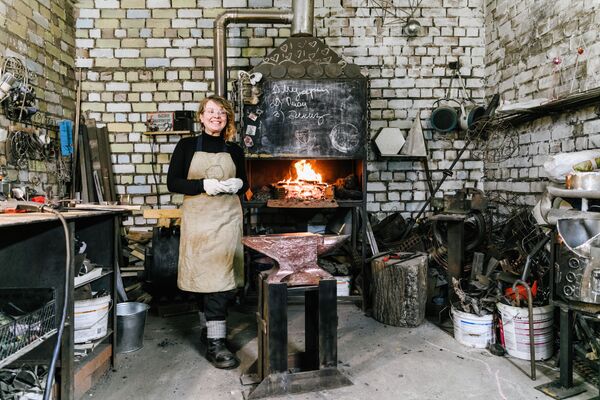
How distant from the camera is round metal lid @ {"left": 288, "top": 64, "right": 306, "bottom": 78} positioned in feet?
14.8

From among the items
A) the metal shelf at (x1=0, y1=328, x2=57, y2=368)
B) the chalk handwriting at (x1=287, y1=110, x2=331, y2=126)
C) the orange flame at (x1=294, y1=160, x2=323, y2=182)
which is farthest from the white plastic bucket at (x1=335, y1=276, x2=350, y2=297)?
the metal shelf at (x1=0, y1=328, x2=57, y2=368)

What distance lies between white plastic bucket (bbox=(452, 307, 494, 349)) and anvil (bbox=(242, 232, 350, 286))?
1.36m

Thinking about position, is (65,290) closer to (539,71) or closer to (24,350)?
(24,350)

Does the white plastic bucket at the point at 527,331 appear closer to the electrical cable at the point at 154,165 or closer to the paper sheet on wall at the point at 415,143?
the paper sheet on wall at the point at 415,143

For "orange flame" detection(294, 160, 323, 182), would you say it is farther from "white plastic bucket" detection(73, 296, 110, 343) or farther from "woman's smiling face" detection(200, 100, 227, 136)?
"white plastic bucket" detection(73, 296, 110, 343)

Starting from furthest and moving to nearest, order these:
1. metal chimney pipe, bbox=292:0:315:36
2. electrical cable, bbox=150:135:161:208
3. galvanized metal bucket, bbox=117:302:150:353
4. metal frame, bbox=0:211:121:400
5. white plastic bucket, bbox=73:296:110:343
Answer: electrical cable, bbox=150:135:161:208 → metal chimney pipe, bbox=292:0:315:36 → galvanized metal bucket, bbox=117:302:150:353 → white plastic bucket, bbox=73:296:110:343 → metal frame, bbox=0:211:121:400

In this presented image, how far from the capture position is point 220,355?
9.93 ft

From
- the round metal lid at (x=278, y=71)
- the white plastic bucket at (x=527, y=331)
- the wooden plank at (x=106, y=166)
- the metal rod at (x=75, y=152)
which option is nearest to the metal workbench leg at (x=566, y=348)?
the white plastic bucket at (x=527, y=331)

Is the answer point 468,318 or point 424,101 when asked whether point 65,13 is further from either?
point 468,318

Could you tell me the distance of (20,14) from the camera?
13.7 ft

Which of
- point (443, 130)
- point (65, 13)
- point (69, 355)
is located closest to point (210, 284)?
point (69, 355)

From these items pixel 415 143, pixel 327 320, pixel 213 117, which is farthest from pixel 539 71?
pixel 327 320

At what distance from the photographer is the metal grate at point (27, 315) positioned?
6.28ft

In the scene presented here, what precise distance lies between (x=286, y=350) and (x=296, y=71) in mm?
2935
